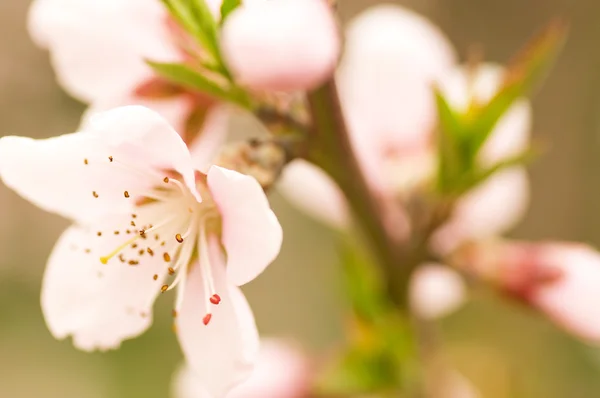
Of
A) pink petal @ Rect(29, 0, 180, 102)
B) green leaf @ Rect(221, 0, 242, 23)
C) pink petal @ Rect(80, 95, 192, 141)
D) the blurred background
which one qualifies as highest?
green leaf @ Rect(221, 0, 242, 23)

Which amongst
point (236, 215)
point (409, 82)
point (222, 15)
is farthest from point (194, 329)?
point (409, 82)

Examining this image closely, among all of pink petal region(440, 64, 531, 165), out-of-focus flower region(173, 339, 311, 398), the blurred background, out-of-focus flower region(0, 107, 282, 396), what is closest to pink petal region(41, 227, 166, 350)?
out-of-focus flower region(0, 107, 282, 396)

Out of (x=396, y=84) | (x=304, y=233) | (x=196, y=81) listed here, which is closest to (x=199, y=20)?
(x=196, y=81)

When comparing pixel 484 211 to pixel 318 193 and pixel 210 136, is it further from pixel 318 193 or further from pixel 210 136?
pixel 210 136

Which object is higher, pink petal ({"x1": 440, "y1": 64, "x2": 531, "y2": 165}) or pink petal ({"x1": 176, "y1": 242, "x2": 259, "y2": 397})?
pink petal ({"x1": 440, "y1": 64, "x2": 531, "y2": 165})

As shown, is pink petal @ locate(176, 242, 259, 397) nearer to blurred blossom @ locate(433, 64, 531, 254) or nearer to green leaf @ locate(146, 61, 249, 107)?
green leaf @ locate(146, 61, 249, 107)

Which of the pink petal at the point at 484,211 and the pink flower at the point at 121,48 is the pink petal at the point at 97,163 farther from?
the pink petal at the point at 484,211

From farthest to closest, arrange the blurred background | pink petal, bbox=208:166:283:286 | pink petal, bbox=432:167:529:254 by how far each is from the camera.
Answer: the blurred background → pink petal, bbox=432:167:529:254 → pink petal, bbox=208:166:283:286

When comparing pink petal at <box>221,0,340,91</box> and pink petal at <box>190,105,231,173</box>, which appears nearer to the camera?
pink petal at <box>221,0,340,91</box>
